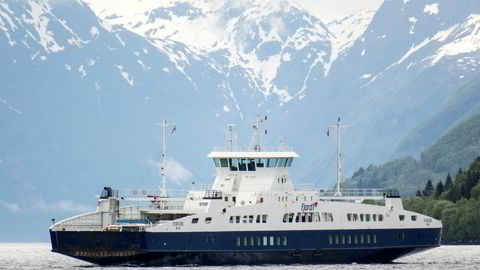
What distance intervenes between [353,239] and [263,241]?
650 centimetres

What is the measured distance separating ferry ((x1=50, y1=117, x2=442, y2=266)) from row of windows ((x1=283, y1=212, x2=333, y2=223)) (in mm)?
68

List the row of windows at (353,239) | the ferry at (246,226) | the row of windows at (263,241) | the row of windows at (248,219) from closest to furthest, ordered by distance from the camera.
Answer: the ferry at (246,226) → the row of windows at (248,219) → the row of windows at (263,241) → the row of windows at (353,239)

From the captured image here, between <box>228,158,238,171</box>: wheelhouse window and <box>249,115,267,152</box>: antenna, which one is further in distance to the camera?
<box>228,158,238,171</box>: wheelhouse window

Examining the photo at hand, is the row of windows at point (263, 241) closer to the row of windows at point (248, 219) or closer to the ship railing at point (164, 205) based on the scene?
the row of windows at point (248, 219)

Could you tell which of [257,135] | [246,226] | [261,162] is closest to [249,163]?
[261,162]

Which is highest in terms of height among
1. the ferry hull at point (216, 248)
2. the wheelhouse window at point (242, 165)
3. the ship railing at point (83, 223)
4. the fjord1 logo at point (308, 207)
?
the wheelhouse window at point (242, 165)

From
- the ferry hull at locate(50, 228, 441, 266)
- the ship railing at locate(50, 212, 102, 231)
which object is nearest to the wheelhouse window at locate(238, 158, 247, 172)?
the ferry hull at locate(50, 228, 441, 266)

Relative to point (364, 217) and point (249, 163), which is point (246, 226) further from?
point (364, 217)

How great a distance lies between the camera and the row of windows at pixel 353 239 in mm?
131500

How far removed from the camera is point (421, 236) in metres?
135

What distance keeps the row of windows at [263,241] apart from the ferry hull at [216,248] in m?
0.07

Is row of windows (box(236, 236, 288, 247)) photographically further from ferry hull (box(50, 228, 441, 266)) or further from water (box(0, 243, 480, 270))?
water (box(0, 243, 480, 270))

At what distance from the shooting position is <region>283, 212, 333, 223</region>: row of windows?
429ft

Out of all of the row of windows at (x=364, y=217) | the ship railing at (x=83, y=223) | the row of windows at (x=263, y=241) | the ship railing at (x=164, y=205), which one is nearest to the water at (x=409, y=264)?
the row of windows at (x=263, y=241)
